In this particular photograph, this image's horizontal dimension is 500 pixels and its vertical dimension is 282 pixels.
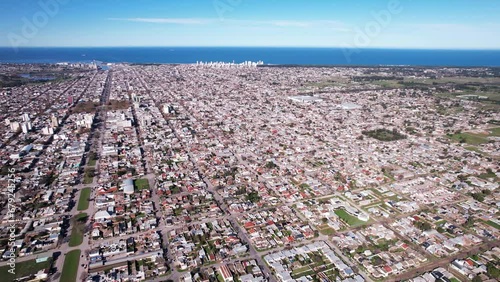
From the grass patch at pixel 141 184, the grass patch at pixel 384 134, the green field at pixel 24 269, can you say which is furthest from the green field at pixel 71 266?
the grass patch at pixel 384 134

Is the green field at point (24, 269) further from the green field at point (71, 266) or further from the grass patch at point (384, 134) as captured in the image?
the grass patch at point (384, 134)

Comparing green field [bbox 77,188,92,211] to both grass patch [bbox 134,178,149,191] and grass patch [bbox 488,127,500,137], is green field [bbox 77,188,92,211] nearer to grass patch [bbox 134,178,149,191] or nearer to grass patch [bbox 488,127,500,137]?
grass patch [bbox 134,178,149,191]

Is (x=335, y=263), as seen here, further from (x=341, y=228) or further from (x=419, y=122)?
(x=419, y=122)

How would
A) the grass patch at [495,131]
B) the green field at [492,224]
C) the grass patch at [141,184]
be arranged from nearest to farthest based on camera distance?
the green field at [492,224] < the grass patch at [141,184] < the grass patch at [495,131]

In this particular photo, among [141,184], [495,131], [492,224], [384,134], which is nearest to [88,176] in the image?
[141,184]

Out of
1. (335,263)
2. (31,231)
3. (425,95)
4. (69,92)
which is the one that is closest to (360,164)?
(335,263)
